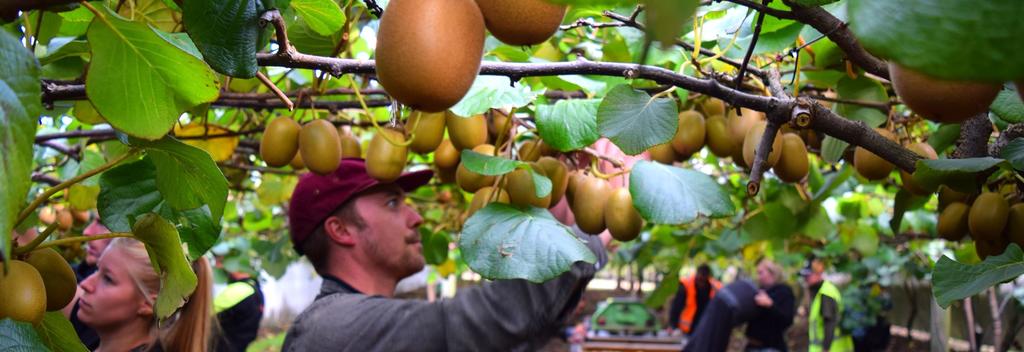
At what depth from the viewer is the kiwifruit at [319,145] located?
1.37 m

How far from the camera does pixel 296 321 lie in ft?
5.67

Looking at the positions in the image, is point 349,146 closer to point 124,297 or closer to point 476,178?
point 476,178

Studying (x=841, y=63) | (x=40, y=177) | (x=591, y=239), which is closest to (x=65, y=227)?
(x=40, y=177)

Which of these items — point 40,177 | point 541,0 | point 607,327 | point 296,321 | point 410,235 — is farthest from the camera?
point 607,327

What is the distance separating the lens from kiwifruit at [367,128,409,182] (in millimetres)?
1463

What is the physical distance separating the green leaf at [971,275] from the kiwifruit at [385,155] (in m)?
0.92

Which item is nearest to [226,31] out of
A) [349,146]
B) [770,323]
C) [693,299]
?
[349,146]

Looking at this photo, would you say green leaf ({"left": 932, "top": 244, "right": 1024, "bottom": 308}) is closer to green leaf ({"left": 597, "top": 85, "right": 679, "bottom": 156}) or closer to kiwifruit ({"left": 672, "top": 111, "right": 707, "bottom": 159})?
green leaf ({"left": 597, "top": 85, "right": 679, "bottom": 156})

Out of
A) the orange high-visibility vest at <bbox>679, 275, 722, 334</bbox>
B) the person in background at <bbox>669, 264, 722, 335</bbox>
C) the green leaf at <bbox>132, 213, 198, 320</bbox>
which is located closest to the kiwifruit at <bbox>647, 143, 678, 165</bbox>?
the green leaf at <bbox>132, 213, 198, 320</bbox>

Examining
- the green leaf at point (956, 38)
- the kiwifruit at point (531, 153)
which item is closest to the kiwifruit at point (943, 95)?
the green leaf at point (956, 38)

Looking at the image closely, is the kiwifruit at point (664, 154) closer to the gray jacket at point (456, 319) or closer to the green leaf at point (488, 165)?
the gray jacket at point (456, 319)

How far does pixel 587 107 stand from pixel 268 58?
58cm

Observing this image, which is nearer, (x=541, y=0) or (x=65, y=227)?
(x=541, y=0)

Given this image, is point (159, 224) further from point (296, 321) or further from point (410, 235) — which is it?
point (410, 235)
